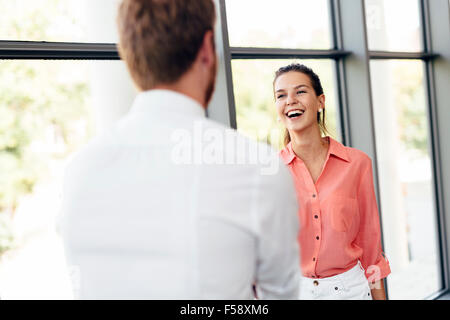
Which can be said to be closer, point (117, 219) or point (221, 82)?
point (117, 219)

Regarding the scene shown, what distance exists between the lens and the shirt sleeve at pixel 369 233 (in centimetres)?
174

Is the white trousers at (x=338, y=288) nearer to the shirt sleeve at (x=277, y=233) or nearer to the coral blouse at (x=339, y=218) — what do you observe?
the coral blouse at (x=339, y=218)

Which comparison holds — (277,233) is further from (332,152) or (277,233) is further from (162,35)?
(332,152)

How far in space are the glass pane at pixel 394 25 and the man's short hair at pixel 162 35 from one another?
2627mm

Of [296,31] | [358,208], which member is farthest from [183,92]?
[296,31]

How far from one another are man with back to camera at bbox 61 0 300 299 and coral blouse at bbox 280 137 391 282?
37.5 inches

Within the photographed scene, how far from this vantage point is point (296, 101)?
185cm

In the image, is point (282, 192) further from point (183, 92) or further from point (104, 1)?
point (104, 1)

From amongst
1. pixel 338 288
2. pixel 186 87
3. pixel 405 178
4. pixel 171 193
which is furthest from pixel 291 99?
pixel 405 178

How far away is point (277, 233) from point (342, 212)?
1.03 m

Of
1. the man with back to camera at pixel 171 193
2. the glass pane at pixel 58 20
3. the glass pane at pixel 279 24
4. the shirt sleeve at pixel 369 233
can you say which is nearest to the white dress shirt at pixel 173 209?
the man with back to camera at pixel 171 193

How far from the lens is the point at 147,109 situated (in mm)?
761

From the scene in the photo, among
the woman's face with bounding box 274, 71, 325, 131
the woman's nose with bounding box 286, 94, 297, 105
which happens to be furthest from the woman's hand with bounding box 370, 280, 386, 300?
the woman's nose with bounding box 286, 94, 297, 105
